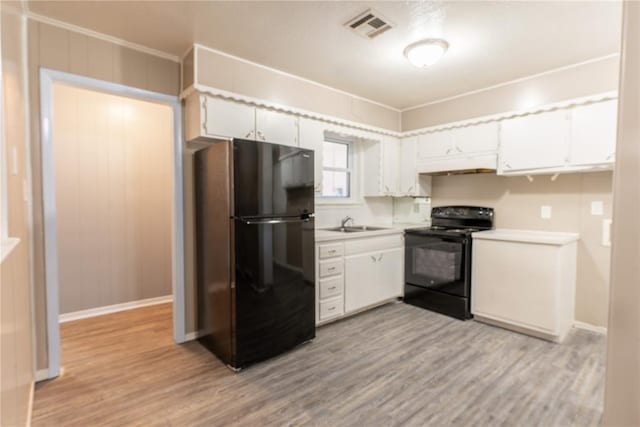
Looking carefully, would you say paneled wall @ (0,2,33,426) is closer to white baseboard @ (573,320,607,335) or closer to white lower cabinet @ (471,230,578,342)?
white lower cabinet @ (471,230,578,342)

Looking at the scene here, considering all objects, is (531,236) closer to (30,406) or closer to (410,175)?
(410,175)

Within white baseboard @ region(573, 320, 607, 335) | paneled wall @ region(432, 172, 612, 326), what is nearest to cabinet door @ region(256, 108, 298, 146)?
paneled wall @ region(432, 172, 612, 326)

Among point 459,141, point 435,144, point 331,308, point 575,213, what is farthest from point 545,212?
point 331,308

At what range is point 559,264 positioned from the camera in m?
2.70

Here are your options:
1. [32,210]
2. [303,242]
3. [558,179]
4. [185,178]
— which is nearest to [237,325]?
[303,242]

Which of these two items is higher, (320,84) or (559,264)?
(320,84)

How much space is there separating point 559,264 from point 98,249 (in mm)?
4462

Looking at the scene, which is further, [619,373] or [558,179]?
[558,179]

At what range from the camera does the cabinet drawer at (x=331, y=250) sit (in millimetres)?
2972

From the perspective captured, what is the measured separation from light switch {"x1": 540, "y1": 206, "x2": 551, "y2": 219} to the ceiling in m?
1.31

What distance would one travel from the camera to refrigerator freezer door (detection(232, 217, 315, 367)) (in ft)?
7.49

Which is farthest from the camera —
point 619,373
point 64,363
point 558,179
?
point 558,179

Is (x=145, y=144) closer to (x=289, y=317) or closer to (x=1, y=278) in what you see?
Result: (x=289, y=317)

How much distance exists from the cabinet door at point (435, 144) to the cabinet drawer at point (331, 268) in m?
1.75
